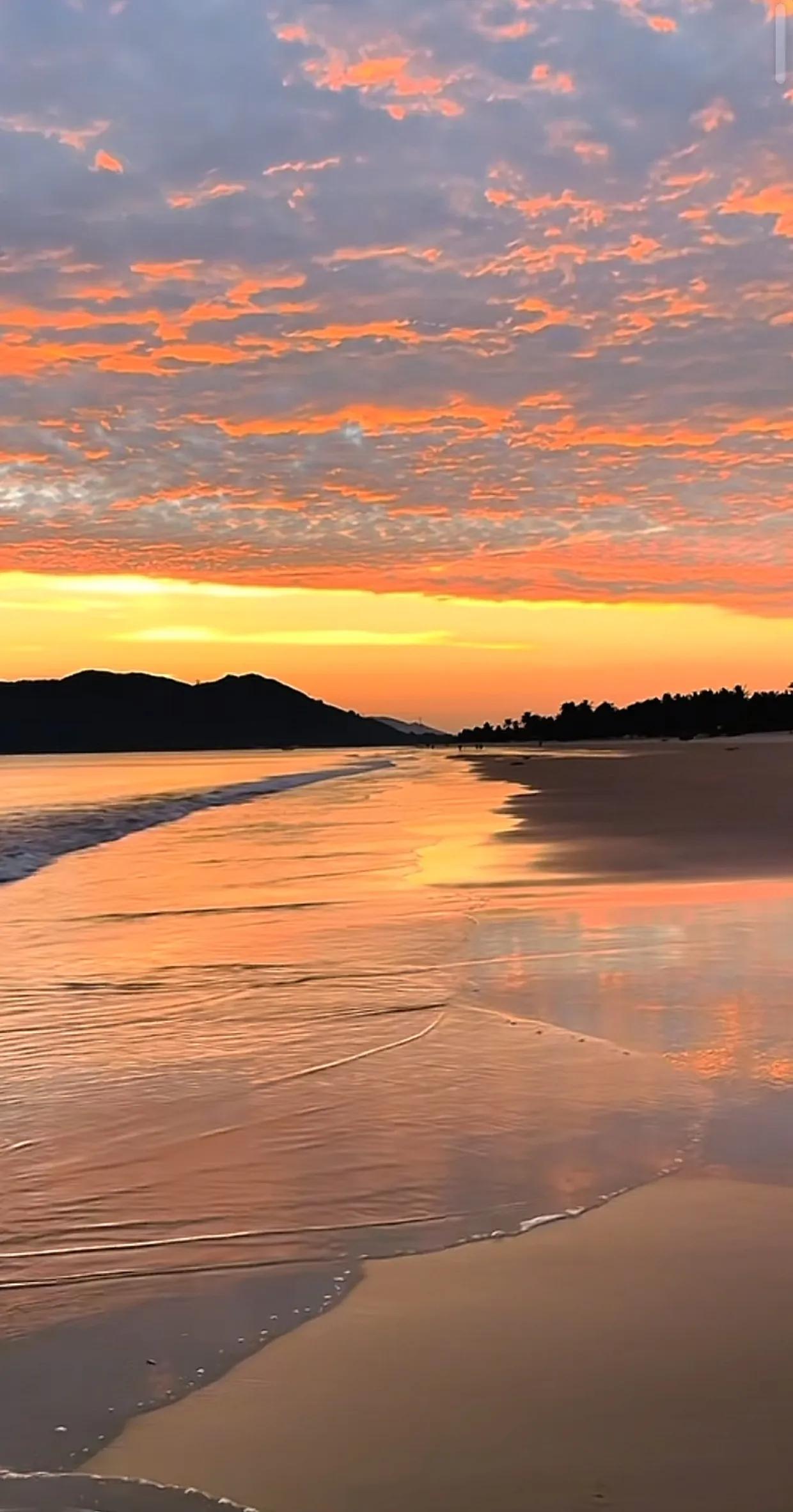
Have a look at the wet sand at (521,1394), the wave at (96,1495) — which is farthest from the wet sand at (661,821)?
the wave at (96,1495)

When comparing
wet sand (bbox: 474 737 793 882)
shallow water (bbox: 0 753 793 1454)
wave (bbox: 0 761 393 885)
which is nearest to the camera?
shallow water (bbox: 0 753 793 1454)

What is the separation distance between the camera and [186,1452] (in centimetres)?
344

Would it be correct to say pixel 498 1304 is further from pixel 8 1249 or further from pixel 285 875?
pixel 285 875

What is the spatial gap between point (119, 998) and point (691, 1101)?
4.90m

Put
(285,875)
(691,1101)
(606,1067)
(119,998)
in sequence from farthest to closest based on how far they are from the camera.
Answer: (285,875) < (119,998) < (606,1067) < (691,1101)

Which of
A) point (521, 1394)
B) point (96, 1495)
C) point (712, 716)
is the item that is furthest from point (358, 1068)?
point (712, 716)

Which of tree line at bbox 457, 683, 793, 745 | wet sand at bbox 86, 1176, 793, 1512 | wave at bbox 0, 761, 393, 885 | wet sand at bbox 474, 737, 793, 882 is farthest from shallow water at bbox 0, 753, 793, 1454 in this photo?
tree line at bbox 457, 683, 793, 745

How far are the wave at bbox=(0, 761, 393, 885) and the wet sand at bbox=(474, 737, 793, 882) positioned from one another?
9298 millimetres

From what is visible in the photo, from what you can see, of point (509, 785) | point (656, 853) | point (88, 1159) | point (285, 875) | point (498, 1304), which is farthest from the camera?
point (509, 785)

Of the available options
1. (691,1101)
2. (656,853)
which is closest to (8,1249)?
(691,1101)

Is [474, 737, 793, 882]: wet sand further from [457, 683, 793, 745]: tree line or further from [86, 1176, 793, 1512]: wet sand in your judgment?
[457, 683, 793, 745]: tree line

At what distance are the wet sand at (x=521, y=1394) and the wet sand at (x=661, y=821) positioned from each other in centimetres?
1302

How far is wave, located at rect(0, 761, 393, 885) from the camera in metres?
24.8

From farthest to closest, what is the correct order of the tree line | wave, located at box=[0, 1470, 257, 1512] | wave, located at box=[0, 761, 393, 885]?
the tree line < wave, located at box=[0, 761, 393, 885] < wave, located at box=[0, 1470, 257, 1512]
